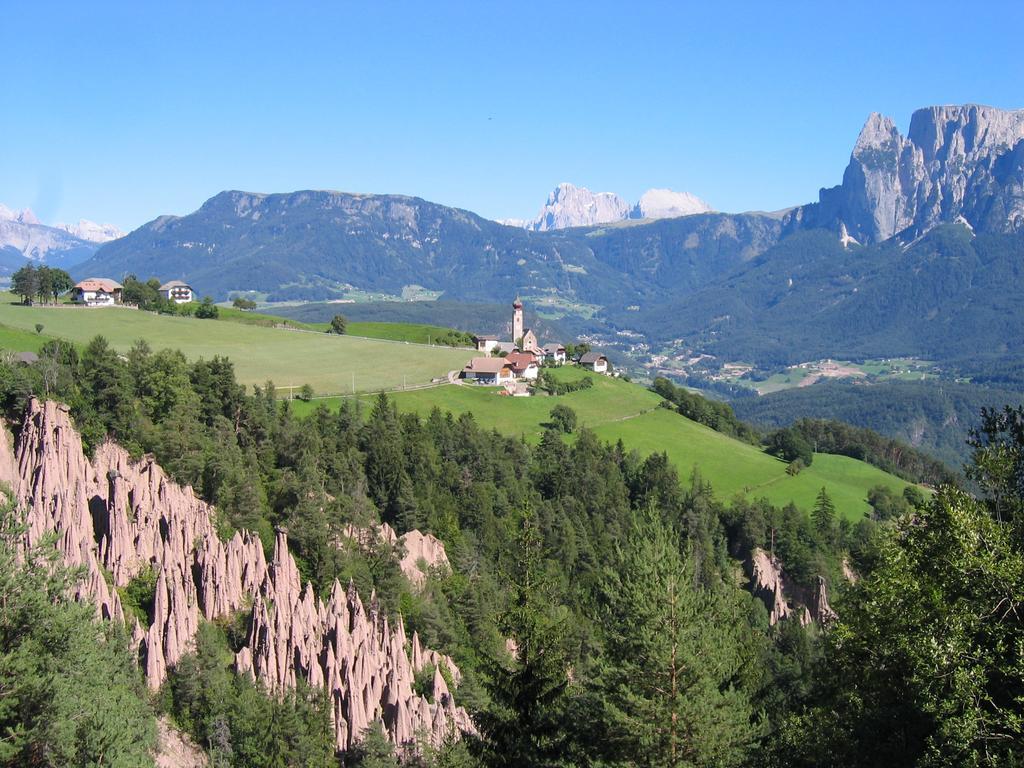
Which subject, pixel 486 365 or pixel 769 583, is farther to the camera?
pixel 486 365

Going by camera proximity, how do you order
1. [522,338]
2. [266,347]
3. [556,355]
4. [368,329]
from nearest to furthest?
[266,347]
[556,355]
[522,338]
[368,329]

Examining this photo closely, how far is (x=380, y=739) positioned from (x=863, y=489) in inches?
3437

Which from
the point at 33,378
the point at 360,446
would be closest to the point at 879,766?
the point at 33,378

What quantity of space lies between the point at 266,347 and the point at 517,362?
3395cm

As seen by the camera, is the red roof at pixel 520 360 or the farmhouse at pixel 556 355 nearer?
the red roof at pixel 520 360

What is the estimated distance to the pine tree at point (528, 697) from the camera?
2662cm

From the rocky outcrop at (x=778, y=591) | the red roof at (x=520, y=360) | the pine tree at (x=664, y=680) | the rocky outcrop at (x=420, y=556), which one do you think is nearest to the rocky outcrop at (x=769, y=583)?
the rocky outcrop at (x=778, y=591)

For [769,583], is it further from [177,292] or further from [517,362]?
[177,292]

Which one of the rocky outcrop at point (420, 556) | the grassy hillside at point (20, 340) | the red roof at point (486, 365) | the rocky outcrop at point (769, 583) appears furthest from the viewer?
the red roof at point (486, 365)

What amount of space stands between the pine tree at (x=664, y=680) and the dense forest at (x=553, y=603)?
0.08m

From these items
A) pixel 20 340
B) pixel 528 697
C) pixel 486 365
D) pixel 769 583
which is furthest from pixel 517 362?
pixel 528 697

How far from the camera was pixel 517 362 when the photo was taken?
400 feet

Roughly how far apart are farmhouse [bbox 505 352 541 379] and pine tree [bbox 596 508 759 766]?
9258 centimetres

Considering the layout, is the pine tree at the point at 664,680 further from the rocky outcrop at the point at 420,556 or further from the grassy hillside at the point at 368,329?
the grassy hillside at the point at 368,329
